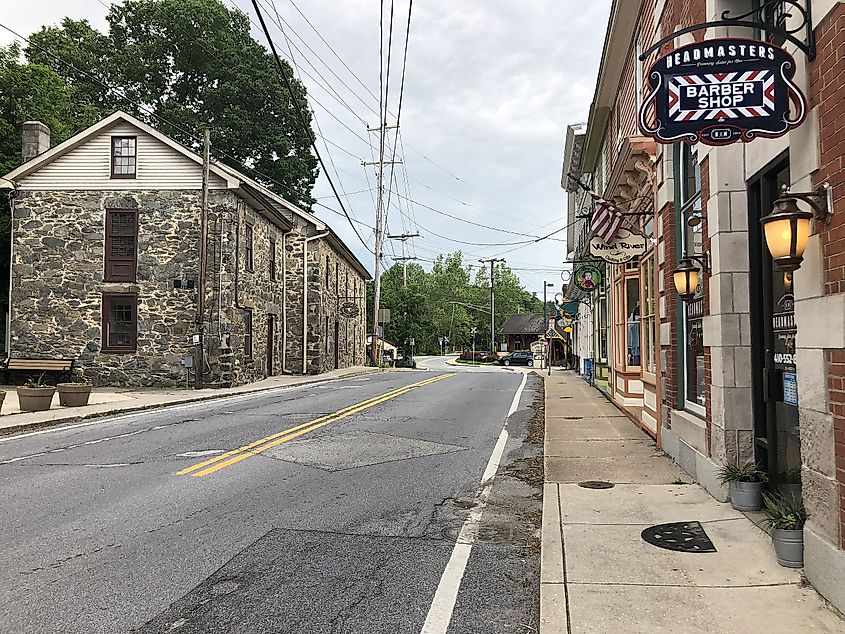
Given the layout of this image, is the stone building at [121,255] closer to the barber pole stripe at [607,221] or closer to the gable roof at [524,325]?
the barber pole stripe at [607,221]

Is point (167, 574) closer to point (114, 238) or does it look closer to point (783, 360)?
point (783, 360)

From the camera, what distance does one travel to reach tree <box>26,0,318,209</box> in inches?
1874

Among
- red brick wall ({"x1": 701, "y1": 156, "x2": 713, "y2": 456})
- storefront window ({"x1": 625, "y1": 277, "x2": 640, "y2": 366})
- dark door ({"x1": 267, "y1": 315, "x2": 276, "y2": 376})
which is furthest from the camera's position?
dark door ({"x1": 267, "y1": 315, "x2": 276, "y2": 376})

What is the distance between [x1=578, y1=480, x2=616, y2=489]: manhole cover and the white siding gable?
20.2 metres

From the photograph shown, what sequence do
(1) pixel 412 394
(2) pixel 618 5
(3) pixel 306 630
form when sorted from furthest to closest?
(1) pixel 412 394, (2) pixel 618 5, (3) pixel 306 630

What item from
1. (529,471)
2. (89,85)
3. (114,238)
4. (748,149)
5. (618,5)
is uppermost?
(89,85)

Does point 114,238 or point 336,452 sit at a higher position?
point 114,238

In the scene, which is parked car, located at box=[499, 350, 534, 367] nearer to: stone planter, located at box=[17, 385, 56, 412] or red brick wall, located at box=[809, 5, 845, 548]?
stone planter, located at box=[17, 385, 56, 412]

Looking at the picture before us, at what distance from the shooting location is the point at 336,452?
10.7m

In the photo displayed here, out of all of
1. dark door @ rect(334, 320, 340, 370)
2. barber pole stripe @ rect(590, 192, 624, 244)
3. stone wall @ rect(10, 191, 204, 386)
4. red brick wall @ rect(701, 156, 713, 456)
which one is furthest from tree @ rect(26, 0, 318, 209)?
red brick wall @ rect(701, 156, 713, 456)

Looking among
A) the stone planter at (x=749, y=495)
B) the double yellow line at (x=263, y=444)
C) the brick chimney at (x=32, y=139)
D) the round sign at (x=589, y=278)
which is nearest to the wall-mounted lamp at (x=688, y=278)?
the stone planter at (x=749, y=495)

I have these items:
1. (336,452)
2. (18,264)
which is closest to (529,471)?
(336,452)

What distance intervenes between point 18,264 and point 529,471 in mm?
22126

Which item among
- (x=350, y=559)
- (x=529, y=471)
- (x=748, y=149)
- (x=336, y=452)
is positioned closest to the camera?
(x=350, y=559)
